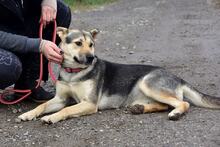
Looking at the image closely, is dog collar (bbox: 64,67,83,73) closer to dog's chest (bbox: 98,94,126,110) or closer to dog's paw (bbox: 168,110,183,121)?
dog's chest (bbox: 98,94,126,110)

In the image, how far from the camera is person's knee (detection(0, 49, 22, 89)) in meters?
5.09

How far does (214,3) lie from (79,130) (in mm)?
9919

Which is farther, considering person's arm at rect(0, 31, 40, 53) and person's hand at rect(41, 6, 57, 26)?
person's hand at rect(41, 6, 57, 26)

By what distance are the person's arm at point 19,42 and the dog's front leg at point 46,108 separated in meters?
0.53

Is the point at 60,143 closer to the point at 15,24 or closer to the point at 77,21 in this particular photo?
the point at 15,24

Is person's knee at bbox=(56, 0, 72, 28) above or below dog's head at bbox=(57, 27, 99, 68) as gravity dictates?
above

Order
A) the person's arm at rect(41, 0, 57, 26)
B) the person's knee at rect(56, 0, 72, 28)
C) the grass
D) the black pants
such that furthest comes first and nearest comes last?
the grass, the person's knee at rect(56, 0, 72, 28), the black pants, the person's arm at rect(41, 0, 57, 26)

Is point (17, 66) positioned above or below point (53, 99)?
above

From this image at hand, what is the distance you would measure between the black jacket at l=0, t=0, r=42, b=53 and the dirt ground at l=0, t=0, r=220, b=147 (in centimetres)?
68

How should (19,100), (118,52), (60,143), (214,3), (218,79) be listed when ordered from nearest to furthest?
(60,143), (19,100), (218,79), (118,52), (214,3)

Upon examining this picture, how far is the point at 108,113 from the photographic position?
5.22m

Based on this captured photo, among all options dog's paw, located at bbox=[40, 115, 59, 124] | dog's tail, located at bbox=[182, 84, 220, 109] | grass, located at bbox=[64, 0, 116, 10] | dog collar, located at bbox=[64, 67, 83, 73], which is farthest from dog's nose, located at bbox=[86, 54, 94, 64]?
grass, located at bbox=[64, 0, 116, 10]

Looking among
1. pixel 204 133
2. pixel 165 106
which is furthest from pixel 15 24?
pixel 204 133

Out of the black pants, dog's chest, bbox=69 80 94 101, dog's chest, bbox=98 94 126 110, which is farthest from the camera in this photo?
the black pants
